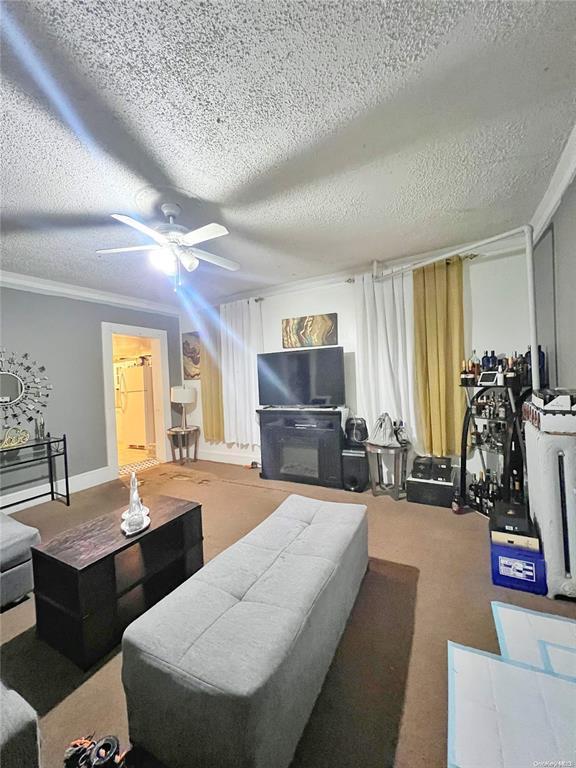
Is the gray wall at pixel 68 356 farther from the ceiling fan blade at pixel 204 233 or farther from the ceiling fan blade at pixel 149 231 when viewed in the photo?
the ceiling fan blade at pixel 204 233

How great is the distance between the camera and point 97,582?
144cm

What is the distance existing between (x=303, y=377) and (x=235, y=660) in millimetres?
3123

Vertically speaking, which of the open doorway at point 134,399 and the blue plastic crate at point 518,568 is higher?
the open doorway at point 134,399

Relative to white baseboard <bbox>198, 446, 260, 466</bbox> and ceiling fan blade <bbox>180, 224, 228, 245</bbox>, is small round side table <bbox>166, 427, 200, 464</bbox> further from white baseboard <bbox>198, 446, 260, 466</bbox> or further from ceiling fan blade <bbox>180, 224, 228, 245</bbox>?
ceiling fan blade <bbox>180, 224, 228, 245</bbox>

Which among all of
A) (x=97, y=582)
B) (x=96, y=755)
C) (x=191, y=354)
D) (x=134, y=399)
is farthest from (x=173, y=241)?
(x=134, y=399)

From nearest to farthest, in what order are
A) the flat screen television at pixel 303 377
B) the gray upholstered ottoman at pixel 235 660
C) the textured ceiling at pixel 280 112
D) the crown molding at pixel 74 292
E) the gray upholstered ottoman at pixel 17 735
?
the gray upholstered ottoman at pixel 17 735 → the gray upholstered ottoman at pixel 235 660 → the textured ceiling at pixel 280 112 → the crown molding at pixel 74 292 → the flat screen television at pixel 303 377

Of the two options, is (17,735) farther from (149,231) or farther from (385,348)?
(385,348)

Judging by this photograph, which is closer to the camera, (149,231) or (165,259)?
(149,231)

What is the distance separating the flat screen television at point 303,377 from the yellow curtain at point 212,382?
3.23ft

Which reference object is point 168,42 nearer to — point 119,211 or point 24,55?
point 24,55

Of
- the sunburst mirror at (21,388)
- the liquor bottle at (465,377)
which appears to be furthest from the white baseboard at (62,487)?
the liquor bottle at (465,377)

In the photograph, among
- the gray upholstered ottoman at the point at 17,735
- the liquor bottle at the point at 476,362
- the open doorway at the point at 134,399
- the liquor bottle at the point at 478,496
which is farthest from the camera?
the open doorway at the point at 134,399

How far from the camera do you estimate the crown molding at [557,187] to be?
1.71m

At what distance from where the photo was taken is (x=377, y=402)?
3.65 metres
